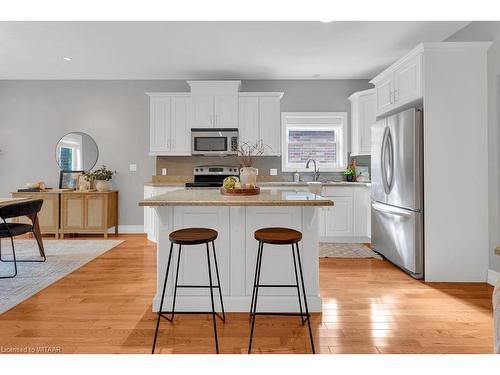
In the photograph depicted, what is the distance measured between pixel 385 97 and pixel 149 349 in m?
3.63

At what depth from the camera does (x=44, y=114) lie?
219 inches

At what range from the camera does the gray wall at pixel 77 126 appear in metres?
5.55

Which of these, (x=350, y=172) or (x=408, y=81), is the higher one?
(x=408, y=81)

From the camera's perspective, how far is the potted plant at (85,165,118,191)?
17.2 ft

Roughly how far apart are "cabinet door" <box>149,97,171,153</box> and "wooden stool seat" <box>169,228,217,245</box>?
331 cm

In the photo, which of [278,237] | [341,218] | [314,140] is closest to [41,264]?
[278,237]

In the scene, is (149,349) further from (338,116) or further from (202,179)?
(338,116)

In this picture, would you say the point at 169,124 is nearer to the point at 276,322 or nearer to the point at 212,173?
the point at 212,173

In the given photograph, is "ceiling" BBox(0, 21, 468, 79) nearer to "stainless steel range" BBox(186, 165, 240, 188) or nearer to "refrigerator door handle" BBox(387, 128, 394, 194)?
"refrigerator door handle" BBox(387, 128, 394, 194)

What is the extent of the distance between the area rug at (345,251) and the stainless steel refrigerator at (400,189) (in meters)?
0.27

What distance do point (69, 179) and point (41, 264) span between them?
2.27 meters

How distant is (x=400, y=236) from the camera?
134 inches

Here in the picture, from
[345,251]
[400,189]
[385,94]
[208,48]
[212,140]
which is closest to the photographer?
[400,189]
